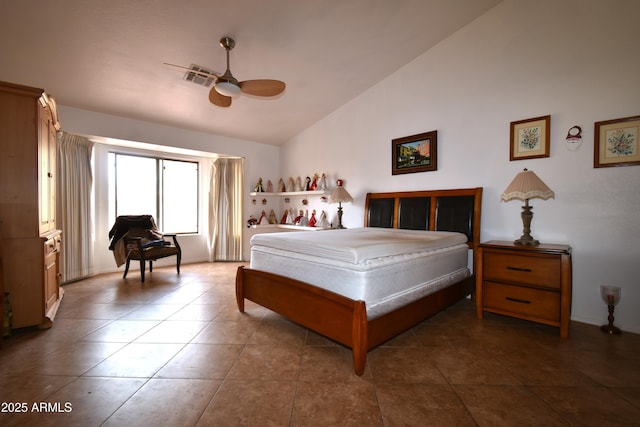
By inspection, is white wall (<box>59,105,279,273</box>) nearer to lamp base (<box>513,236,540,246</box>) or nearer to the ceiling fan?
the ceiling fan

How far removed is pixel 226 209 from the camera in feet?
19.3

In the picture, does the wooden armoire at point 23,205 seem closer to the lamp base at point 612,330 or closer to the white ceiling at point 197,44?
the white ceiling at point 197,44

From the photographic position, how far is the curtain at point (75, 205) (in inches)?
159

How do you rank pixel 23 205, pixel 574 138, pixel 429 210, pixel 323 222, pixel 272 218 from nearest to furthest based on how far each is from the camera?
pixel 23 205
pixel 574 138
pixel 429 210
pixel 323 222
pixel 272 218

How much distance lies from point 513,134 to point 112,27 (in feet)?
14.8

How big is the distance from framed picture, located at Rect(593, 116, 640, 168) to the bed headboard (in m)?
1.10

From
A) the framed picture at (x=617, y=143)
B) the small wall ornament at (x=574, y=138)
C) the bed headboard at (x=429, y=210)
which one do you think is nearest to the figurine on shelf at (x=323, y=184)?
the bed headboard at (x=429, y=210)

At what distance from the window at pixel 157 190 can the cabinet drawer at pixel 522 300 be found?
5579 millimetres

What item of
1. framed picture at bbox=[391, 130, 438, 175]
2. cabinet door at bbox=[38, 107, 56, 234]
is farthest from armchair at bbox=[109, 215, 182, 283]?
framed picture at bbox=[391, 130, 438, 175]

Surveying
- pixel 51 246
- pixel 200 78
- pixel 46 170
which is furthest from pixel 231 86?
pixel 51 246

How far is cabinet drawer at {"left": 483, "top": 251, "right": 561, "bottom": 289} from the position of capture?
94.3 inches

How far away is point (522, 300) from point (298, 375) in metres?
2.23

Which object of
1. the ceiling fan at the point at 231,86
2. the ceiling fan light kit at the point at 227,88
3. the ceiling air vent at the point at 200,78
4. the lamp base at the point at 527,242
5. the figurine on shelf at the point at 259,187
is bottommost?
the lamp base at the point at 527,242

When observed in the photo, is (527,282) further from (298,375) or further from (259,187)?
(259,187)
